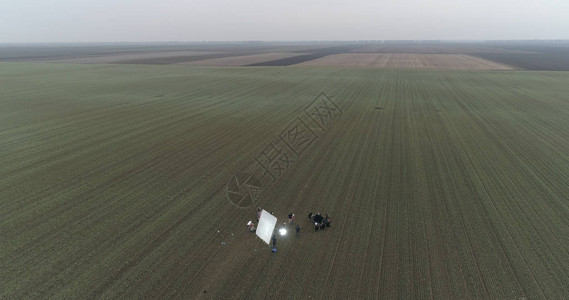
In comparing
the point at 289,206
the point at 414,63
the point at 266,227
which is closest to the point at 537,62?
the point at 414,63

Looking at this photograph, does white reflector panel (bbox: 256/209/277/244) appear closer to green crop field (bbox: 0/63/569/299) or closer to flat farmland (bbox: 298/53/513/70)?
green crop field (bbox: 0/63/569/299)

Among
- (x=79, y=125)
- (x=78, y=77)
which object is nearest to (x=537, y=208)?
(x=79, y=125)

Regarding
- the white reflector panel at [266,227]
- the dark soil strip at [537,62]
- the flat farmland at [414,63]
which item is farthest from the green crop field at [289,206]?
the dark soil strip at [537,62]

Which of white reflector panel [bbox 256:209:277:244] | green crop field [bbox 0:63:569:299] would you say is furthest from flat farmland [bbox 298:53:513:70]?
white reflector panel [bbox 256:209:277:244]

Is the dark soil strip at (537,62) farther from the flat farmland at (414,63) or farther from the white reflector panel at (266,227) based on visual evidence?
the white reflector panel at (266,227)

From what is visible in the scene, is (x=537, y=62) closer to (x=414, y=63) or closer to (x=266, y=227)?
(x=414, y=63)

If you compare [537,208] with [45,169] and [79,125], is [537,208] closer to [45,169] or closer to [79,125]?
[45,169]

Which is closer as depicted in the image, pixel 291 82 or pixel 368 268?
pixel 368 268
